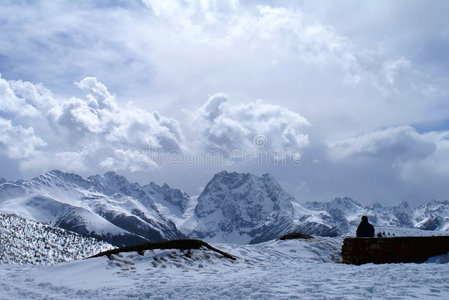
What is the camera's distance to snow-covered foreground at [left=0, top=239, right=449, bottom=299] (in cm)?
1314

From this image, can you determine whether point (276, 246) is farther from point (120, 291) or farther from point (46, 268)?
point (120, 291)

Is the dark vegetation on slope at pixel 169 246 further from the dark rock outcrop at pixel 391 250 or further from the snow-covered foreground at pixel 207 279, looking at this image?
the dark rock outcrop at pixel 391 250

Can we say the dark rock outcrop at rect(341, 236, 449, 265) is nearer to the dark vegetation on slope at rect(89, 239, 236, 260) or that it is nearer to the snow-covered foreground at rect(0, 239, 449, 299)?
the snow-covered foreground at rect(0, 239, 449, 299)

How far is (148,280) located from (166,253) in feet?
19.3

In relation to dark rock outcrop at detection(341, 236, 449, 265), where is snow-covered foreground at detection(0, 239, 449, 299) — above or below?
below

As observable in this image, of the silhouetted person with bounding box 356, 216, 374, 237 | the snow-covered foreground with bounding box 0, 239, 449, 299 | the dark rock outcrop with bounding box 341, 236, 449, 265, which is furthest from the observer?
the silhouetted person with bounding box 356, 216, 374, 237

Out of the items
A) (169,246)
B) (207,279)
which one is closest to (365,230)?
(207,279)

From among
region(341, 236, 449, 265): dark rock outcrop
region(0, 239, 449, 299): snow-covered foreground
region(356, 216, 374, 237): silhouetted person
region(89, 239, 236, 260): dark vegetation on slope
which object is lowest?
region(0, 239, 449, 299): snow-covered foreground

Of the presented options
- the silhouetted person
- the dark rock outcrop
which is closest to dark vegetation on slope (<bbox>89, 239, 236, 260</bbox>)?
the silhouetted person

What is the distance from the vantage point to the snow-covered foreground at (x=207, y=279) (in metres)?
13.1

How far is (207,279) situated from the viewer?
18.5 metres

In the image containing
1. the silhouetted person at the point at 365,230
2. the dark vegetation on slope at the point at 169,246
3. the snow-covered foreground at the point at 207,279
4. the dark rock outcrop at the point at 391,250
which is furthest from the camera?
the dark vegetation on slope at the point at 169,246

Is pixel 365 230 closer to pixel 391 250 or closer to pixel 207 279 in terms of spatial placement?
pixel 391 250

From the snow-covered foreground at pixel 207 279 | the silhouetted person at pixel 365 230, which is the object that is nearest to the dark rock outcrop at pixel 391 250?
the snow-covered foreground at pixel 207 279
